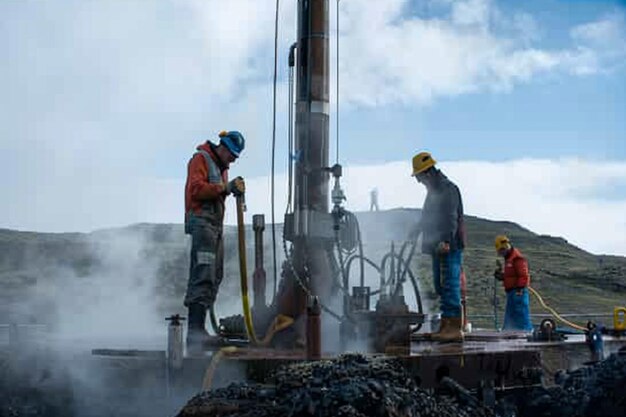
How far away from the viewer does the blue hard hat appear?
323 inches

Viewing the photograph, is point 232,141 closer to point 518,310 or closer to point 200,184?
point 200,184

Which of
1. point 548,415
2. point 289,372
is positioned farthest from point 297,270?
point 548,415

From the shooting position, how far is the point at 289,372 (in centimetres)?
595

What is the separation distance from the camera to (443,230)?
28.4 ft

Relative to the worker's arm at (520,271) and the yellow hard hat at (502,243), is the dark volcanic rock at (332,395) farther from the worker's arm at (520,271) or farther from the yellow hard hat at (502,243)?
the yellow hard hat at (502,243)

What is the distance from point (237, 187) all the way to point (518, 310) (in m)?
6.24

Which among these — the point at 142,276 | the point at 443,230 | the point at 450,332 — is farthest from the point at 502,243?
the point at 142,276

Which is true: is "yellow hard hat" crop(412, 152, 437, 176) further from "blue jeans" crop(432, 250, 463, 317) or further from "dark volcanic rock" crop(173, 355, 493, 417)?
"dark volcanic rock" crop(173, 355, 493, 417)

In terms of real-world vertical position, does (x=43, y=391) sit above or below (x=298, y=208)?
below

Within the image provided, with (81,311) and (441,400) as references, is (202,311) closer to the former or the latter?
(441,400)

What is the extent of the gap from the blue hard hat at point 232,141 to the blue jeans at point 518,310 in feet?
18.8

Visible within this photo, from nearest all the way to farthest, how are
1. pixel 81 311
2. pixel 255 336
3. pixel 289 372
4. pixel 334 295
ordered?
pixel 289 372 < pixel 255 336 < pixel 334 295 < pixel 81 311

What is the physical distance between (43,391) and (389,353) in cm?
337

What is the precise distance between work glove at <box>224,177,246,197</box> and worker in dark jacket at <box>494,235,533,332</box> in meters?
5.63
